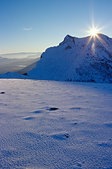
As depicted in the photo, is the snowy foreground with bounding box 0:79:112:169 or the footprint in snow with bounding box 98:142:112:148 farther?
the footprint in snow with bounding box 98:142:112:148

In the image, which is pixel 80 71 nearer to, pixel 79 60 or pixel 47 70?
pixel 79 60

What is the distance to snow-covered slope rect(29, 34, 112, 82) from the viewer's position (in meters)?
13.8

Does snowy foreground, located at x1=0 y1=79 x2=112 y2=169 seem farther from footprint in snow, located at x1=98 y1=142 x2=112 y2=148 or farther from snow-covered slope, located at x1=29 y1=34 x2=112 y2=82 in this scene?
snow-covered slope, located at x1=29 y1=34 x2=112 y2=82

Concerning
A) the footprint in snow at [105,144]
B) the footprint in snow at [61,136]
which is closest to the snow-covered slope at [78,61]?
the footprint in snow at [61,136]

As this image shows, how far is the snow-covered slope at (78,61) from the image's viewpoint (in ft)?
45.4

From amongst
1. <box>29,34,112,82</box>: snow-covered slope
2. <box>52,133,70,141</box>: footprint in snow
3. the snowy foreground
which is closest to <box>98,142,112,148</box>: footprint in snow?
the snowy foreground

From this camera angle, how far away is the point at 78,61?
1498cm

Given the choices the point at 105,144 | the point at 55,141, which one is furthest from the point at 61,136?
the point at 105,144

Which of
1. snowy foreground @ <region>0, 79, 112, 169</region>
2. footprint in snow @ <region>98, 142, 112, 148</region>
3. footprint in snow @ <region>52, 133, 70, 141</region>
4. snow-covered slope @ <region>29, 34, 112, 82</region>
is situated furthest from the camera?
snow-covered slope @ <region>29, 34, 112, 82</region>

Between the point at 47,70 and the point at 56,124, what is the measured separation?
14139 mm

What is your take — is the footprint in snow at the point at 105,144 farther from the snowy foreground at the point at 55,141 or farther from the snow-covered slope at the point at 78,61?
the snow-covered slope at the point at 78,61

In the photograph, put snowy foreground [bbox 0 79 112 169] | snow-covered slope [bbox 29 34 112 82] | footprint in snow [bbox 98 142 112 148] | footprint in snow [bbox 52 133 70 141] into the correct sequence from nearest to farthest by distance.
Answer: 1. snowy foreground [bbox 0 79 112 169]
2. footprint in snow [bbox 98 142 112 148]
3. footprint in snow [bbox 52 133 70 141]
4. snow-covered slope [bbox 29 34 112 82]

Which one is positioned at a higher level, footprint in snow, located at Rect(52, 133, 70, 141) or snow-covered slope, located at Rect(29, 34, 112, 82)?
snow-covered slope, located at Rect(29, 34, 112, 82)

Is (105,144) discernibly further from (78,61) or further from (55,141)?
(78,61)
